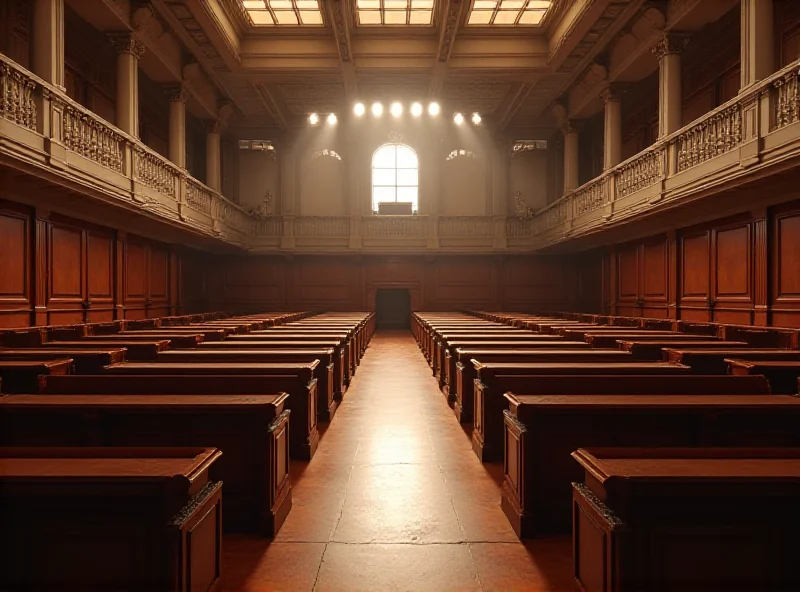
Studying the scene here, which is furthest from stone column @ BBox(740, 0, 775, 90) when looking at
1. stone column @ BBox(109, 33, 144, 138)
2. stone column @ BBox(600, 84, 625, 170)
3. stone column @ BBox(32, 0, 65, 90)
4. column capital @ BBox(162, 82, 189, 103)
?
column capital @ BBox(162, 82, 189, 103)

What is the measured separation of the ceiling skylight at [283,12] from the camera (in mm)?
12531

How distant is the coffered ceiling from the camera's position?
12.0m

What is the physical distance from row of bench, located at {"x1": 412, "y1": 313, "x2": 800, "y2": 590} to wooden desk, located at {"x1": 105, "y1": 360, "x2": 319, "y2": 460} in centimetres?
133

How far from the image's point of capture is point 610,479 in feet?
6.09

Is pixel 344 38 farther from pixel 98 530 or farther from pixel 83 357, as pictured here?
pixel 98 530

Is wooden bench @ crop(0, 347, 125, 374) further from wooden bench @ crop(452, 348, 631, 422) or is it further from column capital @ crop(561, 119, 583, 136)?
column capital @ crop(561, 119, 583, 136)

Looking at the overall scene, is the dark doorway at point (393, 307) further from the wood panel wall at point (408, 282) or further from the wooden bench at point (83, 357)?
the wooden bench at point (83, 357)

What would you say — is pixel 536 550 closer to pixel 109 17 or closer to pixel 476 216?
pixel 109 17

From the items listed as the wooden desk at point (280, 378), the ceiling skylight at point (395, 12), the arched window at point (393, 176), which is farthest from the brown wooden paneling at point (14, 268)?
the arched window at point (393, 176)

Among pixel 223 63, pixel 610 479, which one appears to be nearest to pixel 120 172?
pixel 223 63

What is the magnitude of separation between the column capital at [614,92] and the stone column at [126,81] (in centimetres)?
1029

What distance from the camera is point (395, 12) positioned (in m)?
13.1

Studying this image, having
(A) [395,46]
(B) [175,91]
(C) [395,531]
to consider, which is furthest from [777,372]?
(B) [175,91]

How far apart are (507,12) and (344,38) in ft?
12.5
